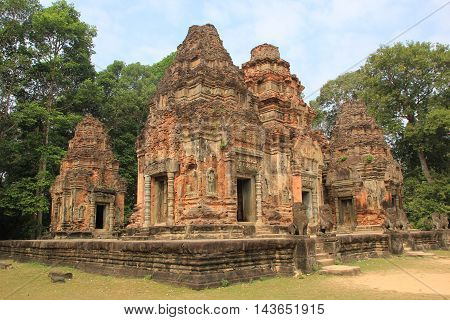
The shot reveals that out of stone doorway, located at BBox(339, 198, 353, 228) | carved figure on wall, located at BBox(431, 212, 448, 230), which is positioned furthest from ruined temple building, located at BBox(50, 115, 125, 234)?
carved figure on wall, located at BBox(431, 212, 448, 230)

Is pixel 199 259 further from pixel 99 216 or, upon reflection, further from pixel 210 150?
pixel 99 216

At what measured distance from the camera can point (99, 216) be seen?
23484mm

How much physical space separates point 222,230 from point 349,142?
540 inches

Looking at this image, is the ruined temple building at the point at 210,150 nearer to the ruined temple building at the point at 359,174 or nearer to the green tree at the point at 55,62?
the ruined temple building at the point at 359,174

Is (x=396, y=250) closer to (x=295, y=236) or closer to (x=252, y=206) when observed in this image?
(x=252, y=206)

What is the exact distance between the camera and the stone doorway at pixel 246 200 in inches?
562

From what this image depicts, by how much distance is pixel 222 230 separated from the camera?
11953 mm

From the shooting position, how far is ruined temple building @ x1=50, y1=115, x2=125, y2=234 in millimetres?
21359

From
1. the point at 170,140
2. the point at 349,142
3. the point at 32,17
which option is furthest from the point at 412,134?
the point at 32,17

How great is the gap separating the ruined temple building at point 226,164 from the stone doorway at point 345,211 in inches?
15.5

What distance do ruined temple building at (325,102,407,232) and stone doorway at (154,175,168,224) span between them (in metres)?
11.6

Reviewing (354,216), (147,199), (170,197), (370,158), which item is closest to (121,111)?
(147,199)

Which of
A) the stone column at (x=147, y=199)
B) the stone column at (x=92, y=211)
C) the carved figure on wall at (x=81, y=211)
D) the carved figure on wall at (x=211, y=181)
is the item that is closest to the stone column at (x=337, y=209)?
the carved figure on wall at (x=211, y=181)

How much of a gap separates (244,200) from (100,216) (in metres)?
12.2
